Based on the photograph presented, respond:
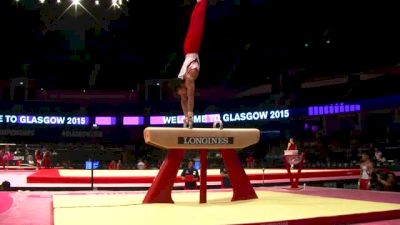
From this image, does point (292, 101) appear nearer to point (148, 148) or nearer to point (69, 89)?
point (148, 148)

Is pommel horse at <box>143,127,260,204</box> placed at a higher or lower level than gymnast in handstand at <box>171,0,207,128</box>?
lower

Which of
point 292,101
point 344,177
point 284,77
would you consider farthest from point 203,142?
point 284,77

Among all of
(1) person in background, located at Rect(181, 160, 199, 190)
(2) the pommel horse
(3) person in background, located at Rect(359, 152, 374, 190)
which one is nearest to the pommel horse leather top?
(2) the pommel horse

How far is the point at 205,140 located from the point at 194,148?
0.20 meters

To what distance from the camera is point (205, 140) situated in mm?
6121

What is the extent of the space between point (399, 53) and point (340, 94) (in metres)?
3.57

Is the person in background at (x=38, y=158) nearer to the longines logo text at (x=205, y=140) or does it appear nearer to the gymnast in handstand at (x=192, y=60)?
the gymnast in handstand at (x=192, y=60)

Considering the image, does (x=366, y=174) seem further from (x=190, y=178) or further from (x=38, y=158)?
(x=38, y=158)

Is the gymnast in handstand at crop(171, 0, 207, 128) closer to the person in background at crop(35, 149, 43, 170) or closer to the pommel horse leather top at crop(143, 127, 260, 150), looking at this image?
the pommel horse leather top at crop(143, 127, 260, 150)

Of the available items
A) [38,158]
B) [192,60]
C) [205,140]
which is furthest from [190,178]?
[38,158]

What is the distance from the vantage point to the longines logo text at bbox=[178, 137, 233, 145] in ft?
19.6

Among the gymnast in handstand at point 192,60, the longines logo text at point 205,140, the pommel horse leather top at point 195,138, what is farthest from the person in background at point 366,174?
the gymnast in handstand at point 192,60

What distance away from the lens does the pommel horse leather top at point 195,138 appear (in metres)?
5.84

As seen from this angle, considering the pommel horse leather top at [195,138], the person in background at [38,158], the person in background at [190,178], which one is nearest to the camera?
the pommel horse leather top at [195,138]
